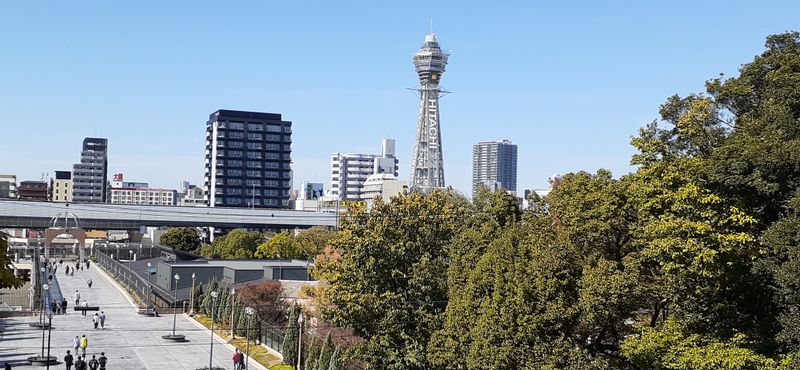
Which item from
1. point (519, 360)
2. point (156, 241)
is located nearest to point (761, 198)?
point (519, 360)

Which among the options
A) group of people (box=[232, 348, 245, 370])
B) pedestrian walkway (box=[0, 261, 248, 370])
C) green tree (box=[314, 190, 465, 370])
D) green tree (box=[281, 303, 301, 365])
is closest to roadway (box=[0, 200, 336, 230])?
pedestrian walkway (box=[0, 261, 248, 370])

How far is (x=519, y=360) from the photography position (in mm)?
34688

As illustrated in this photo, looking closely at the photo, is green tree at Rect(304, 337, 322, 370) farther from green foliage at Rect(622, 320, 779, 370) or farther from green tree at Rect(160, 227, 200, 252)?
green tree at Rect(160, 227, 200, 252)

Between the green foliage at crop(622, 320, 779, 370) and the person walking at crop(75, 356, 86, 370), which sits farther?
the person walking at crop(75, 356, 86, 370)

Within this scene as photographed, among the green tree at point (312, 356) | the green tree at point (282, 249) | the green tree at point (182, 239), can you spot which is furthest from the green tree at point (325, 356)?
the green tree at point (182, 239)

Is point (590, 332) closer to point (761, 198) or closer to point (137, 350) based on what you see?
point (761, 198)

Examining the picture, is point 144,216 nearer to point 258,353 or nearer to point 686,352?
point 258,353

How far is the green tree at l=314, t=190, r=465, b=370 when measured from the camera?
140 ft

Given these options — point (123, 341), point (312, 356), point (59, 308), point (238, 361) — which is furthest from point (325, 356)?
point (59, 308)

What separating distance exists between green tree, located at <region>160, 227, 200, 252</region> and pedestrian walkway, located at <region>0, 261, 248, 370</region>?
227 feet

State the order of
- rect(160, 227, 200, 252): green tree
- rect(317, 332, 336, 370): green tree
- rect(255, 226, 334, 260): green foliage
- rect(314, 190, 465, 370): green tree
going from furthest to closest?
rect(160, 227, 200, 252): green tree
rect(255, 226, 334, 260): green foliage
rect(317, 332, 336, 370): green tree
rect(314, 190, 465, 370): green tree

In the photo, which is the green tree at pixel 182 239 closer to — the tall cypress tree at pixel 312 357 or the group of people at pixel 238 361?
the group of people at pixel 238 361

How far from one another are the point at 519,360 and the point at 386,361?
10.0m

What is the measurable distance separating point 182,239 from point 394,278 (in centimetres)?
10969
